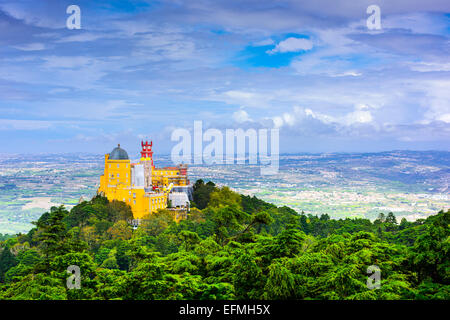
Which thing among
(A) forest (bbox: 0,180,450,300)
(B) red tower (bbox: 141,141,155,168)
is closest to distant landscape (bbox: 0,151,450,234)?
(B) red tower (bbox: 141,141,155,168)

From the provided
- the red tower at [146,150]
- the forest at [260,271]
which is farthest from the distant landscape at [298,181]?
the forest at [260,271]

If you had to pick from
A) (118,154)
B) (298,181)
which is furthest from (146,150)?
(298,181)

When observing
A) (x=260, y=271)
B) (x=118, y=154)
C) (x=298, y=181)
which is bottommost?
(x=298, y=181)

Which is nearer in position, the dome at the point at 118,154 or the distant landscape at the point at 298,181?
the dome at the point at 118,154

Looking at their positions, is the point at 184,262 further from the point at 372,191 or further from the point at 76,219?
the point at 372,191

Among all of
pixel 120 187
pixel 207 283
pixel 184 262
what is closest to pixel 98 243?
pixel 120 187

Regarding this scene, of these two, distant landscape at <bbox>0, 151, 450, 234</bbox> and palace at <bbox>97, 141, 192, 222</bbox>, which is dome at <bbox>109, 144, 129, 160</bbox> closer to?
palace at <bbox>97, 141, 192, 222</bbox>

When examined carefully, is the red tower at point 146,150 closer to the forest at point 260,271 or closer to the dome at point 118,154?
the dome at point 118,154

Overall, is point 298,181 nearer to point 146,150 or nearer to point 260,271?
point 146,150
